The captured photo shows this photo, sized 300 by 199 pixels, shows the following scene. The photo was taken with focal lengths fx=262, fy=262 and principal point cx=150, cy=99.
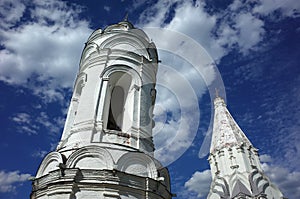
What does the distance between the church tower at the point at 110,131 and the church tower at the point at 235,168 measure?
46.2 ft

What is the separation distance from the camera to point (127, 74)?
11.3m

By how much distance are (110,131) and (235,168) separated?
16.8 meters

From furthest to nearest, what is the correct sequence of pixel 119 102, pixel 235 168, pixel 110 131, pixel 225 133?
pixel 225 133
pixel 235 168
pixel 119 102
pixel 110 131

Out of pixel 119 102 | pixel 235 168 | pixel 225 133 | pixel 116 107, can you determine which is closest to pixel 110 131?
pixel 116 107

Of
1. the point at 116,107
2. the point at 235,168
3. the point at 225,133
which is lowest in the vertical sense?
the point at 116,107

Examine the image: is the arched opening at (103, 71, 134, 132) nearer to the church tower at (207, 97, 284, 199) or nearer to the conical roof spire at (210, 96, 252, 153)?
the church tower at (207, 97, 284, 199)

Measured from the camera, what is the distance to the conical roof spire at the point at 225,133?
2520cm

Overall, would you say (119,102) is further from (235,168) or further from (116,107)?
(235,168)

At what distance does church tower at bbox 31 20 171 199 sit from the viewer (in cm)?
798

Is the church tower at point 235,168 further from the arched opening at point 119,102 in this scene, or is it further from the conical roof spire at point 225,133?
the arched opening at point 119,102

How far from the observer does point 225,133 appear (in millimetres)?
26281

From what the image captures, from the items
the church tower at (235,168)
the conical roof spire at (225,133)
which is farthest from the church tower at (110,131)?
the conical roof spire at (225,133)

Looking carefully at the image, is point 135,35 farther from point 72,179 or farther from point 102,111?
point 72,179

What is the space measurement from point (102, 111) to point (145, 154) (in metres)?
2.42
